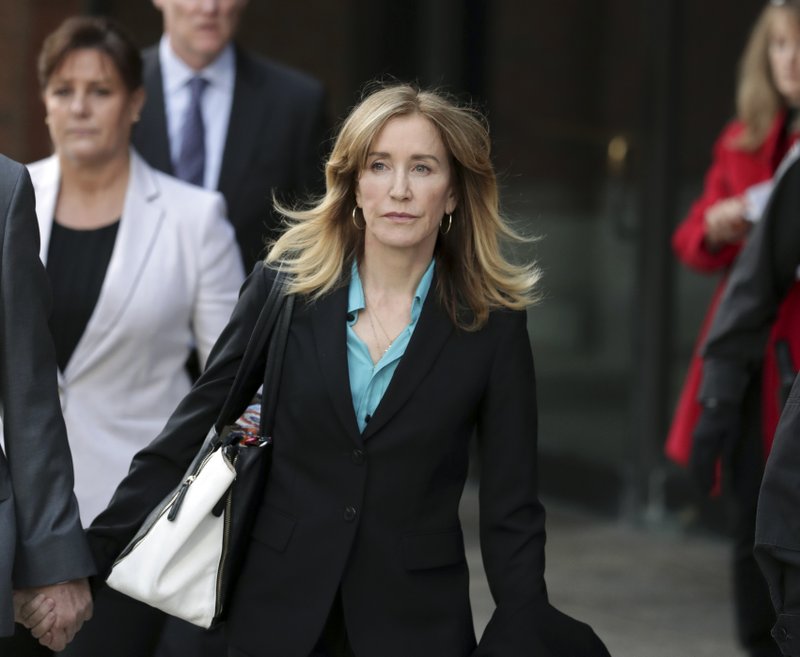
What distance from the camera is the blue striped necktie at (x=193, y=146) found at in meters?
5.41

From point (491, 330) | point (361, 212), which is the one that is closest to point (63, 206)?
point (361, 212)

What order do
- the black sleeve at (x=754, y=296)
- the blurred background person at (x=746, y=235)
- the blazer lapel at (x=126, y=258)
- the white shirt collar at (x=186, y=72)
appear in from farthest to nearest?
1. the white shirt collar at (x=186, y=72)
2. the blurred background person at (x=746, y=235)
3. the black sleeve at (x=754, y=296)
4. the blazer lapel at (x=126, y=258)

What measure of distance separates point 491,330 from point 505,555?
48 cm

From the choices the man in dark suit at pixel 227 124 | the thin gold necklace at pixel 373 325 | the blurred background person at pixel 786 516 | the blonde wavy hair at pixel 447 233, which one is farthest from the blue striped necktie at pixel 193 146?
the blurred background person at pixel 786 516

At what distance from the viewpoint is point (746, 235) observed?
5613 millimetres

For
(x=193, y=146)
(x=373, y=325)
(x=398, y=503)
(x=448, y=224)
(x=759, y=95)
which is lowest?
(x=398, y=503)

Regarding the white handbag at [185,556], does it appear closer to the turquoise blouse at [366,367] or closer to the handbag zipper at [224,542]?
the handbag zipper at [224,542]

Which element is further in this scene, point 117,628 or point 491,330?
point 117,628

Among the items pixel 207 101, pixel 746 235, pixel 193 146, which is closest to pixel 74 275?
pixel 193 146

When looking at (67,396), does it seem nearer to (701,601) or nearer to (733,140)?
(733,140)

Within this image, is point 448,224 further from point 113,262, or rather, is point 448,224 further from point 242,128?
point 242,128

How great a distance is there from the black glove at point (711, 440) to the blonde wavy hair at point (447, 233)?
1487 millimetres

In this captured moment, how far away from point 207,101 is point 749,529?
226 centimetres

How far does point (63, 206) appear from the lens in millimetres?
4750
